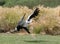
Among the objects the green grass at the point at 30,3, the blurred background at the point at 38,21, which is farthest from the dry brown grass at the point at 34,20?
the green grass at the point at 30,3

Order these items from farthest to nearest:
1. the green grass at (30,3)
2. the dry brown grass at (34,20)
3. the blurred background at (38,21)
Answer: the green grass at (30,3)
the dry brown grass at (34,20)
the blurred background at (38,21)

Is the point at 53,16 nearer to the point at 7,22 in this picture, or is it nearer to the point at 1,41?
the point at 7,22

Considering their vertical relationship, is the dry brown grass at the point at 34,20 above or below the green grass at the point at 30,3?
above

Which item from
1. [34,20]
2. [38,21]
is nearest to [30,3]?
[34,20]

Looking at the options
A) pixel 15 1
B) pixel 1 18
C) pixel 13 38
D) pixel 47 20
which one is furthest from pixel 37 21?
pixel 15 1

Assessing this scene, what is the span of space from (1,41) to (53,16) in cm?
597

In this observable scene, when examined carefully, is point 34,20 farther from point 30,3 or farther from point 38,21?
point 30,3

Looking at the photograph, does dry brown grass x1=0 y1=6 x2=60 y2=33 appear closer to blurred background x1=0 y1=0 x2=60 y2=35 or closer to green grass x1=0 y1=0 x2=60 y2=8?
blurred background x1=0 y1=0 x2=60 y2=35

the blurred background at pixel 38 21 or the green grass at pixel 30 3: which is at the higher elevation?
the blurred background at pixel 38 21

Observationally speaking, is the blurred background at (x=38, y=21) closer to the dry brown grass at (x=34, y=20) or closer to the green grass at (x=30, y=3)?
the dry brown grass at (x=34, y=20)

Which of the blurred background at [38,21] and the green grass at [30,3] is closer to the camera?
the blurred background at [38,21]

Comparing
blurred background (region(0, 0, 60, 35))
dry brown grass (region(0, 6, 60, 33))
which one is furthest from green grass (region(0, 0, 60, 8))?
dry brown grass (region(0, 6, 60, 33))

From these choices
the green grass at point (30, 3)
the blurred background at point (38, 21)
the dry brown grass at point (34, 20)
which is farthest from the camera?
the green grass at point (30, 3)

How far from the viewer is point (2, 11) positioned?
1977 cm
